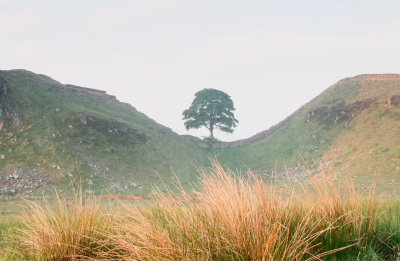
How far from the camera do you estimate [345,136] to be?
36719 mm

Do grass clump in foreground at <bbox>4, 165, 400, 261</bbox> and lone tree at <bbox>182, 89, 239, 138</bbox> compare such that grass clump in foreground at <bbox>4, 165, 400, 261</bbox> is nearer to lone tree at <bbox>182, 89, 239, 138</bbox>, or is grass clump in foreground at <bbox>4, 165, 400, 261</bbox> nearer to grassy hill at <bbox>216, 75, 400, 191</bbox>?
grassy hill at <bbox>216, 75, 400, 191</bbox>

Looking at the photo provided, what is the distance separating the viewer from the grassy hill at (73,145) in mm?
25172

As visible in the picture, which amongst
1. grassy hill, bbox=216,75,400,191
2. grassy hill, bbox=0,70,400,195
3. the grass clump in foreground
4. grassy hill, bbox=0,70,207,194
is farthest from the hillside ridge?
the grass clump in foreground

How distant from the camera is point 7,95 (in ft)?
97.0

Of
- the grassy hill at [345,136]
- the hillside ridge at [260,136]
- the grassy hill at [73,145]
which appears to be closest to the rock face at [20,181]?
the grassy hill at [73,145]

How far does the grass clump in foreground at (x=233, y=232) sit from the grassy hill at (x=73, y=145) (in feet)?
56.7

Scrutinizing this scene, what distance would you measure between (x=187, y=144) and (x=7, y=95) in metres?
20.6

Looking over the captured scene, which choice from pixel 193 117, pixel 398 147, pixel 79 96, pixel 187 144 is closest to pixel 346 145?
pixel 398 147

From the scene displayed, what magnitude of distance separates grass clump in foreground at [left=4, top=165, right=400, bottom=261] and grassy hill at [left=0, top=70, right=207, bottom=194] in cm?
1730

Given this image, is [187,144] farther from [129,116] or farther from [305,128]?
[305,128]

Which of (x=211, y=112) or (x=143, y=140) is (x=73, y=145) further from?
(x=211, y=112)

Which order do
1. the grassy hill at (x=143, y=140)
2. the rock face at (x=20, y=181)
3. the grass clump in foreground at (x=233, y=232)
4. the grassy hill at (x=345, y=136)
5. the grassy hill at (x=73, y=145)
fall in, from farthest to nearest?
the grassy hill at (x=345, y=136) → the grassy hill at (x=143, y=140) → the grassy hill at (x=73, y=145) → the rock face at (x=20, y=181) → the grass clump in foreground at (x=233, y=232)

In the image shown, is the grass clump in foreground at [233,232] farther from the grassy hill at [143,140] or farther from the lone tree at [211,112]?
the lone tree at [211,112]

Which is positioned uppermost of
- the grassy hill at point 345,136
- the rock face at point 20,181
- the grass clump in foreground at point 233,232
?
the grassy hill at point 345,136
